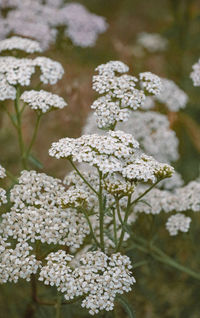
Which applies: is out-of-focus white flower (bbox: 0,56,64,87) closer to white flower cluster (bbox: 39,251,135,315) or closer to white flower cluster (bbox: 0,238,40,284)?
white flower cluster (bbox: 0,238,40,284)

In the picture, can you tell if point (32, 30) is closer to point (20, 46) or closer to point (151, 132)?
point (20, 46)

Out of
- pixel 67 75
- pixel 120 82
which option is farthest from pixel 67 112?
pixel 120 82

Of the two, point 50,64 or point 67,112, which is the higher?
point 67,112

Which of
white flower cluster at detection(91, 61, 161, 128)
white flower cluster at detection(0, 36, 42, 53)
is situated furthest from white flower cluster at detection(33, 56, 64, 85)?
white flower cluster at detection(91, 61, 161, 128)

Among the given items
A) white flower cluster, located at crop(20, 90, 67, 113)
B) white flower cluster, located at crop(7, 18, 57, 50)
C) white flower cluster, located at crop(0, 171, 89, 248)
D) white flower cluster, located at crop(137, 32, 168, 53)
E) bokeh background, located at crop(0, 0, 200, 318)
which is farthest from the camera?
white flower cluster, located at crop(137, 32, 168, 53)

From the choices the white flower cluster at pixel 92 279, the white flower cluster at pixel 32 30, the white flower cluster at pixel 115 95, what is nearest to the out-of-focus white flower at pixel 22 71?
Answer: the white flower cluster at pixel 115 95

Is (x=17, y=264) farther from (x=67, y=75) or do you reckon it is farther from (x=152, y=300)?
(x=67, y=75)

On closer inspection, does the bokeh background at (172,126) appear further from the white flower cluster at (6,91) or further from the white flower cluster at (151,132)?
the white flower cluster at (6,91)
